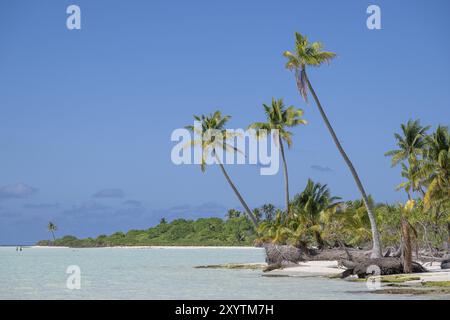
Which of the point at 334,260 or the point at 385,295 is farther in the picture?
the point at 334,260

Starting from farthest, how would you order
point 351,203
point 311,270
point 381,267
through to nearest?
point 351,203
point 311,270
point 381,267

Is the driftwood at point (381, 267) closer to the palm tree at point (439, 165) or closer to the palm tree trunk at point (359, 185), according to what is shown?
the palm tree trunk at point (359, 185)

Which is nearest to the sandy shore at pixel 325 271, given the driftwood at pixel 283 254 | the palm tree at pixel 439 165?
the driftwood at pixel 283 254

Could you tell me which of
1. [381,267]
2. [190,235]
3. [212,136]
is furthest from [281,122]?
[190,235]

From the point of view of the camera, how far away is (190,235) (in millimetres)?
142500

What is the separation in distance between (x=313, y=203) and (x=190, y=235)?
93.9 m

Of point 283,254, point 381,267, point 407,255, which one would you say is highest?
point 407,255

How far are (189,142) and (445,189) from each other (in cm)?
2266

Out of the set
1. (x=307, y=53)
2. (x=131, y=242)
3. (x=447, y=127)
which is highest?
(x=307, y=53)

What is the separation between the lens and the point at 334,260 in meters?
50.2

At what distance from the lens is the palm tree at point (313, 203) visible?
165ft

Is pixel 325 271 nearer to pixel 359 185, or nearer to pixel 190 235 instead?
pixel 359 185
